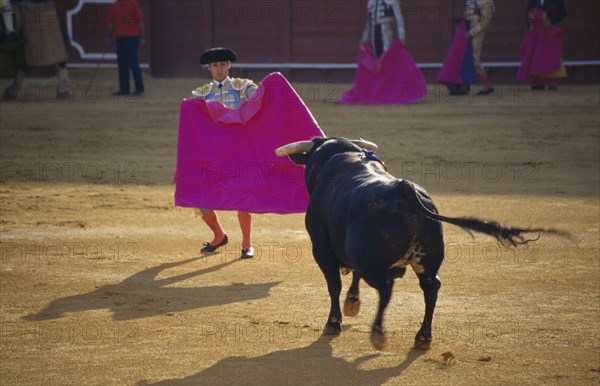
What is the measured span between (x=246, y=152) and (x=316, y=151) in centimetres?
154

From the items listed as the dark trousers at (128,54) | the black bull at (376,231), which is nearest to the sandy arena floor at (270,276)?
the black bull at (376,231)

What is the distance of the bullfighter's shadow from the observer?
3887mm

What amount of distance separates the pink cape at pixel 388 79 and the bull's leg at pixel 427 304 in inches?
334

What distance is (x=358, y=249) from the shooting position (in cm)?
394

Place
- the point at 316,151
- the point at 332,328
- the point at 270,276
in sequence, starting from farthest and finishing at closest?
1. the point at 270,276
2. the point at 316,151
3. the point at 332,328

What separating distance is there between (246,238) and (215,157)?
0.58 meters

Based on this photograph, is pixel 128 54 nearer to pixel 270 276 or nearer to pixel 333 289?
pixel 270 276

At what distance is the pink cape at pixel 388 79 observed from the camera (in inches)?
490

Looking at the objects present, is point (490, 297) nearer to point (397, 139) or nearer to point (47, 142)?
point (397, 139)

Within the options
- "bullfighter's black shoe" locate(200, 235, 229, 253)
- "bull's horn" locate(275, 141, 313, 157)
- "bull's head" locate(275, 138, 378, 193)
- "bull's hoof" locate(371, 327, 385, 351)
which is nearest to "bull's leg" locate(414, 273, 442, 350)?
"bull's hoof" locate(371, 327, 385, 351)

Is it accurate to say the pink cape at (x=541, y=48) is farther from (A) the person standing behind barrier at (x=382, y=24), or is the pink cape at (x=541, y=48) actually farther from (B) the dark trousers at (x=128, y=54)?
(B) the dark trousers at (x=128, y=54)

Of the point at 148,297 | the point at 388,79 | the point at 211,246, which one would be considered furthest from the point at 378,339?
the point at 388,79

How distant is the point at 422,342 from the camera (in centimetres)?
425

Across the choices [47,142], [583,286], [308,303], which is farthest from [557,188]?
[47,142]
